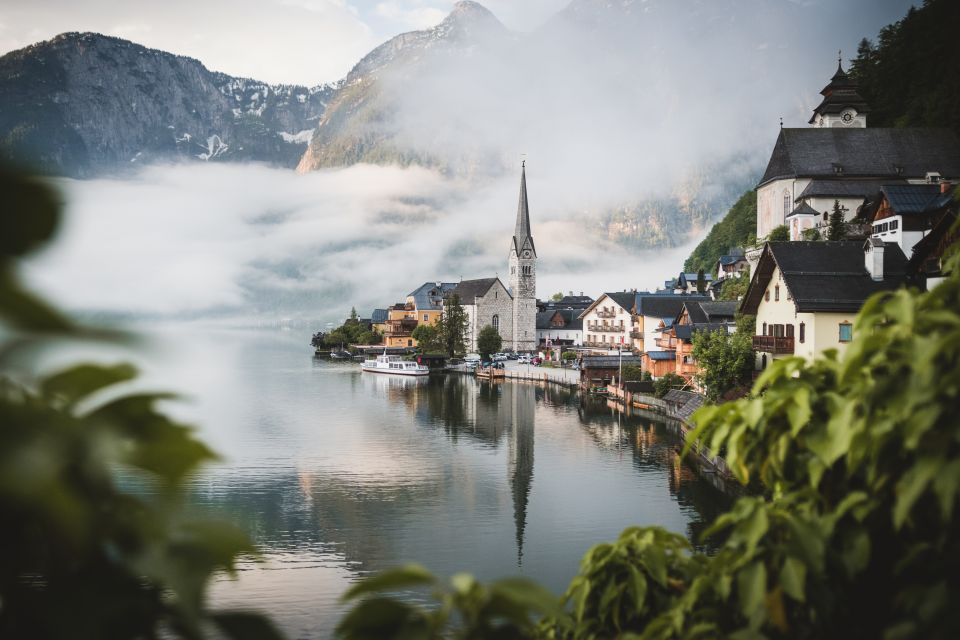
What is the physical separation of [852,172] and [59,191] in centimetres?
6416

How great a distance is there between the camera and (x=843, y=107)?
6247 cm

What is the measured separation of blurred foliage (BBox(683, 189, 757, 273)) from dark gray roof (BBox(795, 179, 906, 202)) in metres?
19.6

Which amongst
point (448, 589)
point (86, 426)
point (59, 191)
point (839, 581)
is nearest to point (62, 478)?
point (86, 426)

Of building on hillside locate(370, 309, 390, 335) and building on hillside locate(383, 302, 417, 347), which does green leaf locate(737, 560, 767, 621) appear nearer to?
building on hillside locate(383, 302, 417, 347)

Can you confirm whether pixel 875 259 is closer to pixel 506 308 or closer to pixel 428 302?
pixel 506 308

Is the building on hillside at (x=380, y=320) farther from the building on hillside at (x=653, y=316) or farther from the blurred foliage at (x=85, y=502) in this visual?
the blurred foliage at (x=85, y=502)

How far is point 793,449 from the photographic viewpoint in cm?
226

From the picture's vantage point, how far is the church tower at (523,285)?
334 ft

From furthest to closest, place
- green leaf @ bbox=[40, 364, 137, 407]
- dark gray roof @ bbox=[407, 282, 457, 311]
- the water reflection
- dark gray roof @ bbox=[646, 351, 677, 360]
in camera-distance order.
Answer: dark gray roof @ bbox=[407, 282, 457, 311] < dark gray roof @ bbox=[646, 351, 677, 360] < the water reflection < green leaf @ bbox=[40, 364, 137, 407]

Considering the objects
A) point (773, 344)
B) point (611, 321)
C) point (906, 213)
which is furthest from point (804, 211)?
point (611, 321)

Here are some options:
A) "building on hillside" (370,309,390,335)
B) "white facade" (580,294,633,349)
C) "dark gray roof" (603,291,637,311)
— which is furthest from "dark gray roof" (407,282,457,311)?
"dark gray roof" (603,291,637,311)

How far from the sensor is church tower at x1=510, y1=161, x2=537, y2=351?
101938mm

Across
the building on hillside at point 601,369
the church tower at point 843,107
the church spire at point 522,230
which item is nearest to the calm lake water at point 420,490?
the building on hillside at point 601,369

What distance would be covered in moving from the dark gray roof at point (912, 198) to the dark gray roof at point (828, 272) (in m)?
3.21
